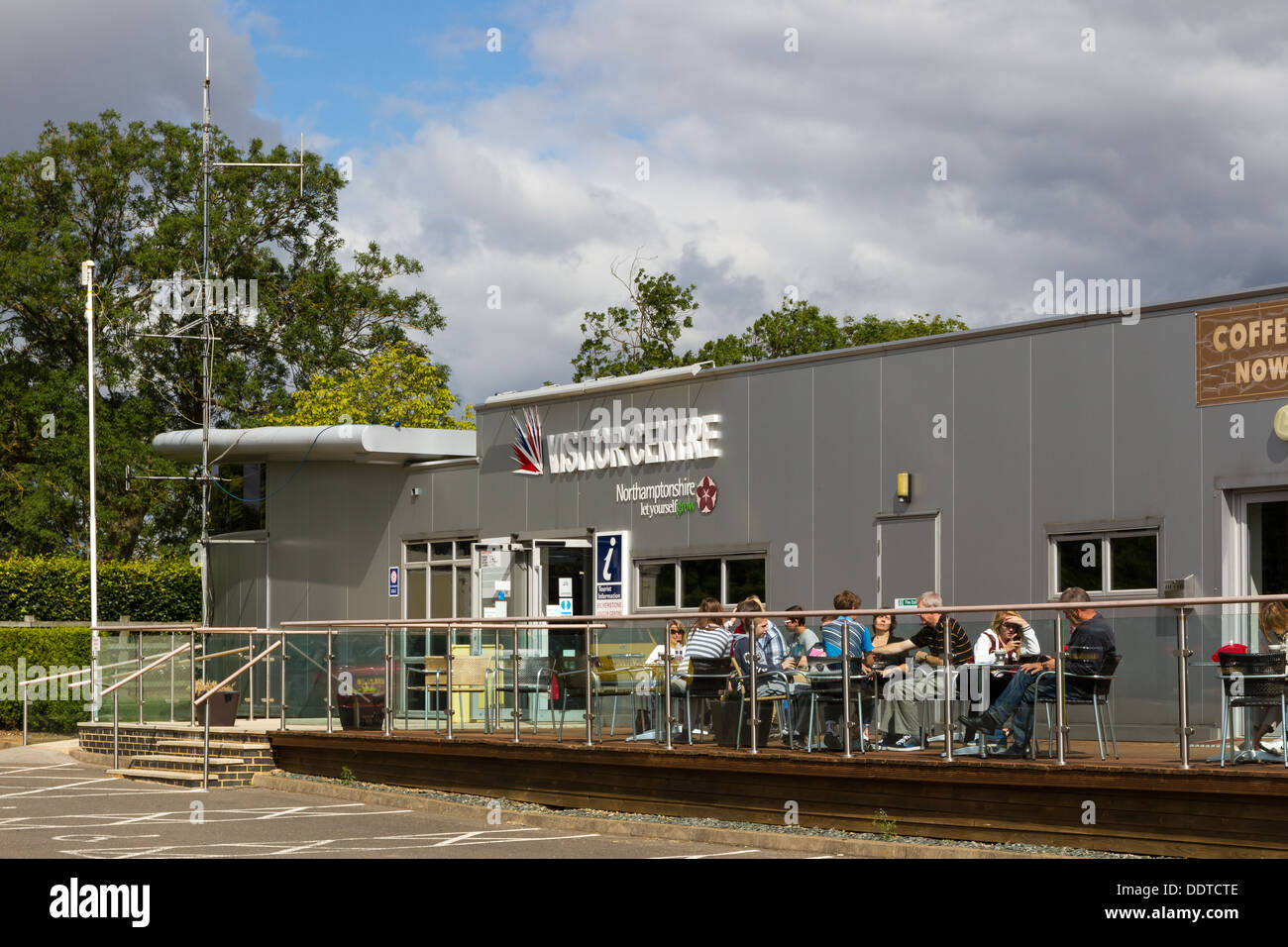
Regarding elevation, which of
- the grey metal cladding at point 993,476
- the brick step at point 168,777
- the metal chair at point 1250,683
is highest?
the grey metal cladding at point 993,476

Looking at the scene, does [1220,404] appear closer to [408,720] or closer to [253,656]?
[408,720]

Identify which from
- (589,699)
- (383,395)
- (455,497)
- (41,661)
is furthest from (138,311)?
(589,699)

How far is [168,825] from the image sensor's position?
14273mm

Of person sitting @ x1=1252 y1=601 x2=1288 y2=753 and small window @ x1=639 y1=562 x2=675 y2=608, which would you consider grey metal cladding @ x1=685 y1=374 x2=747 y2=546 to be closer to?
small window @ x1=639 y1=562 x2=675 y2=608

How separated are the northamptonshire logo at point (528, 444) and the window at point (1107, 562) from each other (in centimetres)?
843

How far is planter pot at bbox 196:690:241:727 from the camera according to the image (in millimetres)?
19500

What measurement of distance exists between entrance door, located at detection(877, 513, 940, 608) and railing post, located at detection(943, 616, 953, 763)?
15.1ft

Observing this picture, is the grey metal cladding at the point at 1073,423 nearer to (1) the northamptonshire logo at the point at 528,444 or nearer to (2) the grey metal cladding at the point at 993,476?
(2) the grey metal cladding at the point at 993,476

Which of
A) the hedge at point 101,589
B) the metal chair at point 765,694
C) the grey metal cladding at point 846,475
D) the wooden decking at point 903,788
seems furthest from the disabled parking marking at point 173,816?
the hedge at point 101,589

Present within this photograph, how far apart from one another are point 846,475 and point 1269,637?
7.69 meters

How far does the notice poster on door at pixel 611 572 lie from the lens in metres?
20.7

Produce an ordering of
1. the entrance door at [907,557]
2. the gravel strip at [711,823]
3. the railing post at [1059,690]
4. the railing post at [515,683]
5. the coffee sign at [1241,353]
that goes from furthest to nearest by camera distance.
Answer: the entrance door at [907,557] → the railing post at [515,683] → the coffee sign at [1241,353] → the railing post at [1059,690] → the gravel strip at [711,823]
